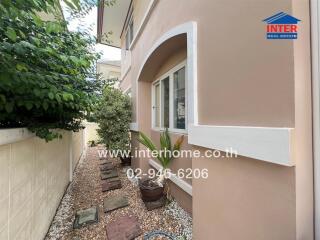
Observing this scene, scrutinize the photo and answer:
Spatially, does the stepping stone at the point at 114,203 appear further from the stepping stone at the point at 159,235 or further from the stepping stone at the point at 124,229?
the stepping stone at the point at 159,235

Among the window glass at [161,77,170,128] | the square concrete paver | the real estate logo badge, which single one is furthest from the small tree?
the real estate logo badge

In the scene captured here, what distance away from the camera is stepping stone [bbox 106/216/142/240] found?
108 inches

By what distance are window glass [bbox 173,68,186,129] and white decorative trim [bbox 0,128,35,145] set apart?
2.53 metres

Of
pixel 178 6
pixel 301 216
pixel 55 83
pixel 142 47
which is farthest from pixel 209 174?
pixel 142 47

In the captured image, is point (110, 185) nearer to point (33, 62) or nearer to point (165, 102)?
point (165, 102)

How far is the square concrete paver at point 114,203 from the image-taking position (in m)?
3.60

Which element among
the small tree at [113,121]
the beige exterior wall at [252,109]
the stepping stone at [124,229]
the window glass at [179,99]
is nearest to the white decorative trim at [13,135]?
the stepping stone at [124,229]

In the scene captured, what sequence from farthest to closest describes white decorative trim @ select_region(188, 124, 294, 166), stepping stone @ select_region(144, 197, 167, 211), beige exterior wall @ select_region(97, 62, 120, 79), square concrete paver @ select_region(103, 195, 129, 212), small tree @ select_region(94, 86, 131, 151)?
beige exterior wall @ select_region(97, 62, 120, 79), small tree @ select_region(94, 86, 131, 151), square concrete paver @ select_region(103, 195, 129, 212), stepping stone @ select_region(144, 197, 167, 211), white decorative trim @ select_region(188, 124, 294, 166)

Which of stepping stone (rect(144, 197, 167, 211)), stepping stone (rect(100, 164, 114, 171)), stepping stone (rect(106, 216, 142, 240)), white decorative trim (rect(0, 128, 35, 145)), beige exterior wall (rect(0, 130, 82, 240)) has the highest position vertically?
white decorative trim (rect(0, 128, 35, 145))

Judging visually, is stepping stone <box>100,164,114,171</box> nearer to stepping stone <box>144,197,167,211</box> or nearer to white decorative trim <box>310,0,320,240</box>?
stepping stone <box>144,197,167,211</box>

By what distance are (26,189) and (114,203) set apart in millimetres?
2009

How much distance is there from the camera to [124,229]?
115 inches

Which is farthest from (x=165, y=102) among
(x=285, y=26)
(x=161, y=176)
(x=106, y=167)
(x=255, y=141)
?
→ (x=106, y=167)

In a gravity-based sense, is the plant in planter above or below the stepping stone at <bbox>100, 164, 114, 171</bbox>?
above
